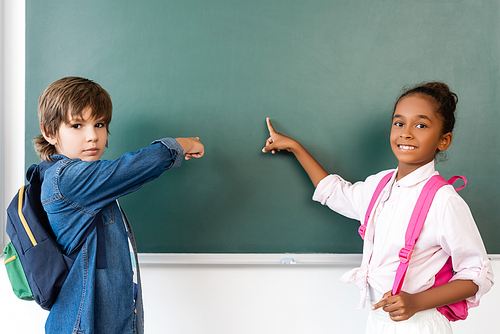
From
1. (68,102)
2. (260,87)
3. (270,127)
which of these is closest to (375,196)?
(270,127)

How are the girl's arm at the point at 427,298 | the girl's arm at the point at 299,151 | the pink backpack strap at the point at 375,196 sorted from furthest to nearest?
the girl's arm at the point at 299,151, the pink backpack strap at the point at 375,196, the girl's arm at the point at 427,298

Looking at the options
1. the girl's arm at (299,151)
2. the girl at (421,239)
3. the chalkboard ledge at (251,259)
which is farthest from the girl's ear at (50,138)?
the girl at (421,239)

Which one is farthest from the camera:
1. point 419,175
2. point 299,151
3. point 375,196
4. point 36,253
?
point 299,151

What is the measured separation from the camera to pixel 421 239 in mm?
1041

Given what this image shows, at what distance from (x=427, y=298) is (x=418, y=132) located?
496mm

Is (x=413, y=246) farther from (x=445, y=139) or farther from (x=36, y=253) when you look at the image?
(x=36, y=253)

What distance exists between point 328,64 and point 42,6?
1205 millimetres

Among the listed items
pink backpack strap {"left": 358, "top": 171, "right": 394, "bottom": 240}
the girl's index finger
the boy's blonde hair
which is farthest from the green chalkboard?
the boy's blonde hair

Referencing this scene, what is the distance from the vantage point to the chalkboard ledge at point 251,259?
1422mm

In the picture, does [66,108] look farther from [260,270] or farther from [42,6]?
[260,270]

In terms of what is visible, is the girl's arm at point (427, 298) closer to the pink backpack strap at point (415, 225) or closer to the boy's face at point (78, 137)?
the pink backpack strap at point (415, 225)

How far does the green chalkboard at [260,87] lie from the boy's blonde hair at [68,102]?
30 centimetres

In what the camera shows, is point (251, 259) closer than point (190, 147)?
No

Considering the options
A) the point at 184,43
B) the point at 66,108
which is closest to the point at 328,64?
the point at 184,43
